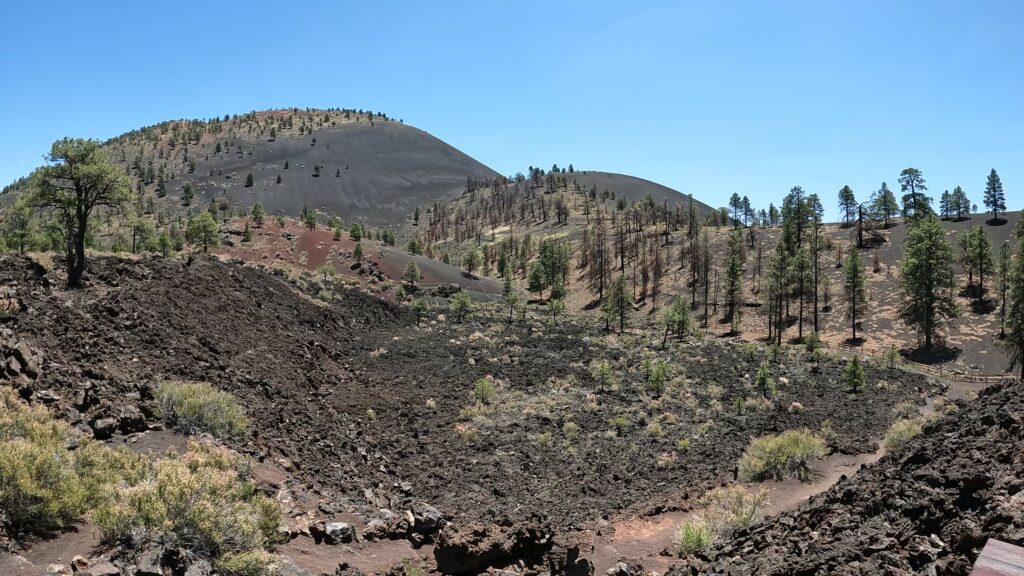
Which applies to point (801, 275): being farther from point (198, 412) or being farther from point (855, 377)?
point (198, 412)

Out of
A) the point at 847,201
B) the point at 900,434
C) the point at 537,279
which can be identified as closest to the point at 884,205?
the point at 847,201

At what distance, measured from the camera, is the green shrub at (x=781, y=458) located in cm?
1595

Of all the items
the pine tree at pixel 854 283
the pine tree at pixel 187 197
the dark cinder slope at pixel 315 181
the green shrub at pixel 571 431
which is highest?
the dark cinder slope at pixel 315 181

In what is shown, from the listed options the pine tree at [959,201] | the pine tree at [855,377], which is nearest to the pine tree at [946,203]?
the pine tree at [959,201]

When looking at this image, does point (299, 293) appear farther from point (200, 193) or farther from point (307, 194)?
point (307, 194)

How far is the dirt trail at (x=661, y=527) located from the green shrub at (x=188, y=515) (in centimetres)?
614

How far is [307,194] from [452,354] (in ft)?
442

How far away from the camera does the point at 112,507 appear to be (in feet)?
23.7

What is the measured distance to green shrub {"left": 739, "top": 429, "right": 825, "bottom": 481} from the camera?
52.3 ft

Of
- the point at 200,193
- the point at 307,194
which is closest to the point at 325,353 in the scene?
the point at 200,193

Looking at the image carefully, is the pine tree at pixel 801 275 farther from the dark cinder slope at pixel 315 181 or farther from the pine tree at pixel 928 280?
the dark cinder slope at pixel 315 181

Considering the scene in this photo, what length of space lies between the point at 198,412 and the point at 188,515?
18.8 ft

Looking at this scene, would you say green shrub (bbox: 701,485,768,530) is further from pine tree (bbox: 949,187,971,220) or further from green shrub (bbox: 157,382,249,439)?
pine tree (bbox: 949,187,971,220)

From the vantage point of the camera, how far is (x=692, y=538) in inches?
434
